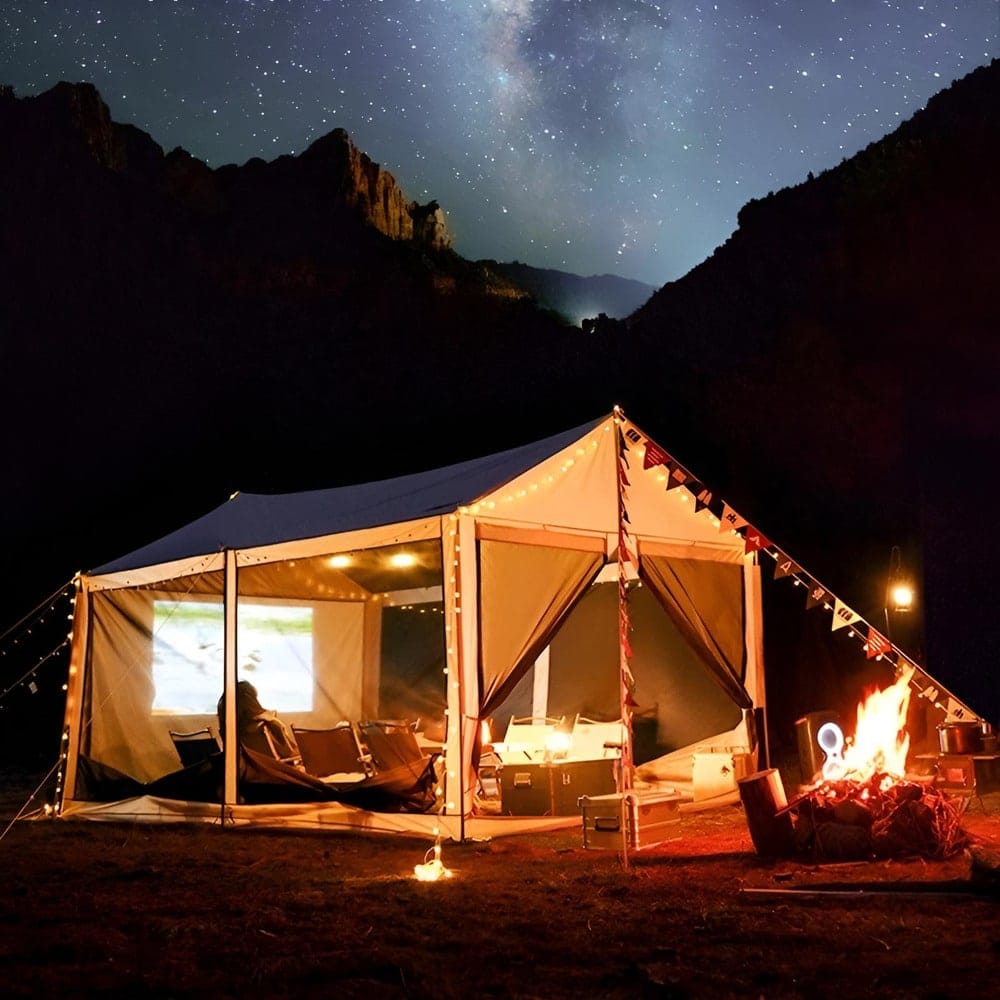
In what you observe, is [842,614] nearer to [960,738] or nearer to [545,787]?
[960,738]

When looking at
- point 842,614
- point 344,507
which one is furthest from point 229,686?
point 842,614

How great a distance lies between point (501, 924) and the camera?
3.66m

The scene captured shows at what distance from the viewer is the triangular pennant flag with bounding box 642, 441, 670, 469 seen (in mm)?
6121

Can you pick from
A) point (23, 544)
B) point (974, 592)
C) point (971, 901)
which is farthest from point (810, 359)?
point (23, 544)

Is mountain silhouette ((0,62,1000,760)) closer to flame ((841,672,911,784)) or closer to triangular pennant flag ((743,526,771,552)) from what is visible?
triangular pennant flag ((743,526,771,552))

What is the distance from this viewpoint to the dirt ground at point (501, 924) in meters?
2.95

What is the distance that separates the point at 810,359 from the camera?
58.2 feet

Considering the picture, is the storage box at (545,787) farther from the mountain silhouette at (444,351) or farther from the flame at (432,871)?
the mountain silhouette at (444,351)

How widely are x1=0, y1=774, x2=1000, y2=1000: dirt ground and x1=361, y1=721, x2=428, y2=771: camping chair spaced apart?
3.59ft

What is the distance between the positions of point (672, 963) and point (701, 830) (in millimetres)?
2778

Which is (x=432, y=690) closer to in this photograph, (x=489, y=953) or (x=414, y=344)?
(x=489, y=953)

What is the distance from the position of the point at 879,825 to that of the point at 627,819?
44.0 inches

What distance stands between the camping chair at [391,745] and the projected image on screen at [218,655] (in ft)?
4.64

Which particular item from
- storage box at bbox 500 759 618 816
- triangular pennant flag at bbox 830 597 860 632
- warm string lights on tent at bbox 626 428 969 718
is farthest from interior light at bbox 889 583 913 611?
storage box at bbox 500 759 618 816
